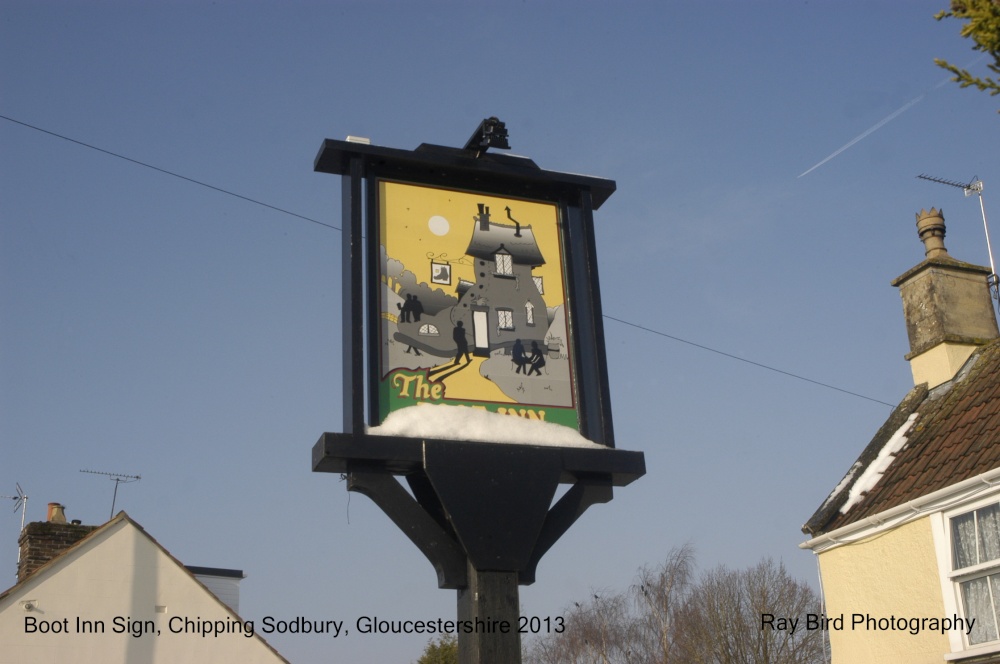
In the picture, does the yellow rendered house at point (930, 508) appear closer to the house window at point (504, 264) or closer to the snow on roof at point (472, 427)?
the snow on roof at point (472, 427)

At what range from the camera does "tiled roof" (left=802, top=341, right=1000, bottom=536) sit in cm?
1027

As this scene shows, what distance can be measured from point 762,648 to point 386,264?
25220mm

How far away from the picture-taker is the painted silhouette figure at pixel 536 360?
7.28 metres

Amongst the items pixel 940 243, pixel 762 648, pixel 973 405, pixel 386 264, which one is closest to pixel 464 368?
pixel 386 264

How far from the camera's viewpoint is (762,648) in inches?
1154

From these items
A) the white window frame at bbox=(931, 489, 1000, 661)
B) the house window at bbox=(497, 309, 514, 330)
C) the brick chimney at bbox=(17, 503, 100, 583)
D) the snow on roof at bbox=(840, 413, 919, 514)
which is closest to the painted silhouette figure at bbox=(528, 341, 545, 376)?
the house window at bbox=(497, 309, 514, 330)

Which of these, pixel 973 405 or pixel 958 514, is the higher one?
pixel 973 405

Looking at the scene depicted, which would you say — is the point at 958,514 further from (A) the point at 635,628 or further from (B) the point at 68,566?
(A) the point at 635,628

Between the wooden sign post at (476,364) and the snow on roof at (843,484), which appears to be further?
the snow on roof at (843,484)

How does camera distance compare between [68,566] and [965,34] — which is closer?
[965,34]

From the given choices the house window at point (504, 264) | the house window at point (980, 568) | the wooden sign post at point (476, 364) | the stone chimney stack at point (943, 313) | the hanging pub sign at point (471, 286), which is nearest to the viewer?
the wooden sign post at point (476, 364)

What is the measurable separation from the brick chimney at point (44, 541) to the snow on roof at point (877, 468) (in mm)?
10083

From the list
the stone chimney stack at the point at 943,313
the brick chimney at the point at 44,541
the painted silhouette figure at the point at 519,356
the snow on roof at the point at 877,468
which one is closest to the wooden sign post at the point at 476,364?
the painted silhouette figure at the point at 519,356

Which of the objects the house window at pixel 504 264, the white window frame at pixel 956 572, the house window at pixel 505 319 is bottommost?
the white window frame at pixel 956 572
